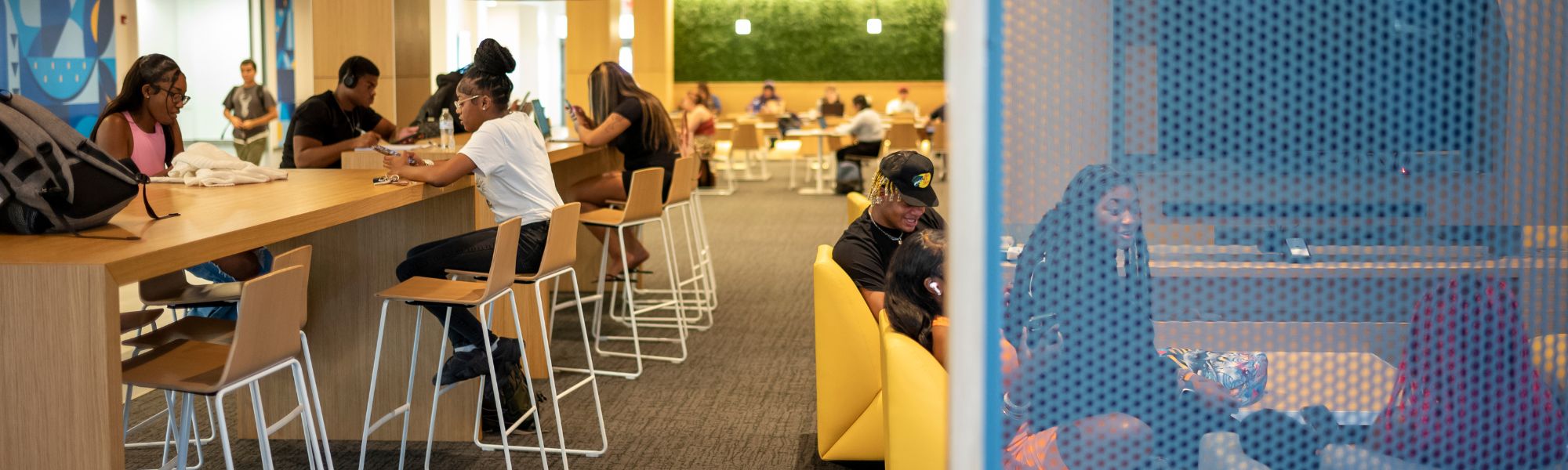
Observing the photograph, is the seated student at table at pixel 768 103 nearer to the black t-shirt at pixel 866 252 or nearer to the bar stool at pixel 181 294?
the black t-shirt at pixel 866 252

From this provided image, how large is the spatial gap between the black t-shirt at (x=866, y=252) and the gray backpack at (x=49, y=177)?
1867mm

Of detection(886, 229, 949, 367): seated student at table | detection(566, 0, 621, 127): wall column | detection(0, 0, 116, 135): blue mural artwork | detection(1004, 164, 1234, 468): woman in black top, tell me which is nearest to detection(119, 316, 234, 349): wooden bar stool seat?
detection(886, 229, 949, 367): seated student at table

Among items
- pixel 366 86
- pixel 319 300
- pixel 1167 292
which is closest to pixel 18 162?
pixel 319 300

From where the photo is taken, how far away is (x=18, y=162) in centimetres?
254

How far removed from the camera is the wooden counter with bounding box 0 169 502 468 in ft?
7.24

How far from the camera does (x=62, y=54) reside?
12266 millimetres

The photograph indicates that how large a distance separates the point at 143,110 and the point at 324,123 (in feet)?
3.32

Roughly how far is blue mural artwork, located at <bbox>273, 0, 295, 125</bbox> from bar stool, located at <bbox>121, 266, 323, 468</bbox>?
1491 cm

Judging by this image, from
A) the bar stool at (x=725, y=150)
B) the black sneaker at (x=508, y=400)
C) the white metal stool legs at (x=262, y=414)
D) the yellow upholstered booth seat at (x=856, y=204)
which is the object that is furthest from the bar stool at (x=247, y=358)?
the bar stool at (x=725, y=150)

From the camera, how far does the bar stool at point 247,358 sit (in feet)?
7.86

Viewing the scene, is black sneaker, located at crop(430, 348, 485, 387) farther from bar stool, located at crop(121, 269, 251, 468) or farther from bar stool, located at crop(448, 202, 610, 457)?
bar stool, located at crop(121, 269, 251, 468)

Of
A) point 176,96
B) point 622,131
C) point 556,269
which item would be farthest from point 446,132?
point 622,131

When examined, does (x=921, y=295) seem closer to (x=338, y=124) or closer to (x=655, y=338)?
(x=655, y=338)

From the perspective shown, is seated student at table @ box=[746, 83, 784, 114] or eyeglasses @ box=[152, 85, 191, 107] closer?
eyeglasses @ box=[152, 85, 191, 107]
